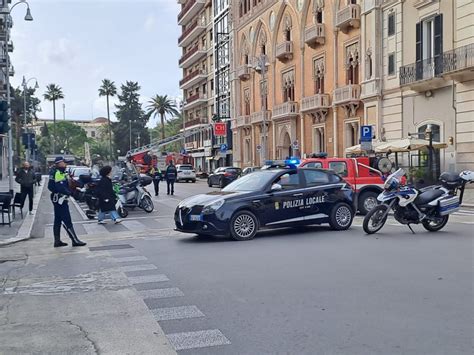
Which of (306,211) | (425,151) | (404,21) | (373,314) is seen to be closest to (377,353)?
(373,314)

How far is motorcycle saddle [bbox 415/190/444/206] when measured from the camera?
11.9m

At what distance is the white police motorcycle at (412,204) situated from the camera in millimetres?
11852

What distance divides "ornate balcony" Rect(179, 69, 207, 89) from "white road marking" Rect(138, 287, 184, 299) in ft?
213

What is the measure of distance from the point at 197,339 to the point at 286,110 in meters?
39.8

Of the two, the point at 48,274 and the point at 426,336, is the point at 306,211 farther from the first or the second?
the point at 426,336

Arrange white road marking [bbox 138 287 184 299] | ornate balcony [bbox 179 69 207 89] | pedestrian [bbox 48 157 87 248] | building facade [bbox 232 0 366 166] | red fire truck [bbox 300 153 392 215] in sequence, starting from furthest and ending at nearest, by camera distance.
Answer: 1. ornate balcony [bbox 179 69 207 89]
2. building facade [bbox 232 0 366 166]
3. red fire truck [bbox 300 153 392 215]
4. pedestrian [bbox 48 157 87 248]
5. white road marking [bbox 138 287 184 299]

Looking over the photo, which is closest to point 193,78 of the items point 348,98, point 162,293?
point 348,98

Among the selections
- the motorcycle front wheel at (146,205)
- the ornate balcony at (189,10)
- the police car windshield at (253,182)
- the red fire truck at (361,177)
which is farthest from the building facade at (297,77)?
the police car windshield at (253,182)

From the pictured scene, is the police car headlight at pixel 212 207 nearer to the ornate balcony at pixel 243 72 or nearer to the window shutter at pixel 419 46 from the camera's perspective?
the window shutter at pixel 419 46

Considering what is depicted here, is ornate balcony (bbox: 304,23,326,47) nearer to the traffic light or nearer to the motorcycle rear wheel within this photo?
the traffic light

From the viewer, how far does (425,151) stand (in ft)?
93.2

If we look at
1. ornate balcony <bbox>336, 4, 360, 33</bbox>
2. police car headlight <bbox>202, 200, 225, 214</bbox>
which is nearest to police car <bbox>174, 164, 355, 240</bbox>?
police car headlight <bbox>202, 200, 225, 214</bbox>

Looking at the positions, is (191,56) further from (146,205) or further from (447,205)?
(447,205)

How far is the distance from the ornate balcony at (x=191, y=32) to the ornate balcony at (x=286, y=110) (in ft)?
94.5
